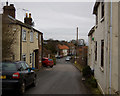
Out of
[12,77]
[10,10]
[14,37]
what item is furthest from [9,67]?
[10,10]

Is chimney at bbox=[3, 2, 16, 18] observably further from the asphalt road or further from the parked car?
the parked car

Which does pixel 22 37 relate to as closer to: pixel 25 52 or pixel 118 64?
pixel 25 52

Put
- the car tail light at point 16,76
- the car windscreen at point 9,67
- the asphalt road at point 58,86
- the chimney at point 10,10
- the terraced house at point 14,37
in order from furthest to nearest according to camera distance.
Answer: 1. the chimney at point 10,10
2. the terraced house at point 14,37
3. the asphalt road at point 58,86
4. the car windscreen at point 9,67
5. the car tail light at point 16,76

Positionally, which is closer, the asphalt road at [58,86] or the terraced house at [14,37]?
the asphalt road at [58,86]

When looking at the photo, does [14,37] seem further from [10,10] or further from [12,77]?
[12,77]

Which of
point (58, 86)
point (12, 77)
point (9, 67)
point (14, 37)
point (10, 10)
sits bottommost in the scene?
point (58, 86)

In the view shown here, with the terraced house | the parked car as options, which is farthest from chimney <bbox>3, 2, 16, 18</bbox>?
the parked car

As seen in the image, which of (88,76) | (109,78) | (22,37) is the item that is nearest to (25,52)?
(22,37)

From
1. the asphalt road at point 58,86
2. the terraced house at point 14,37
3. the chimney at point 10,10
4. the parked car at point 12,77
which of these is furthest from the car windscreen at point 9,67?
the chimney at point 10,10

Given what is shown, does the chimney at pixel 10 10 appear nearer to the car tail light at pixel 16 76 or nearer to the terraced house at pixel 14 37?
the terraced house at pixel 14 37

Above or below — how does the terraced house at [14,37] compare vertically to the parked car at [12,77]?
above

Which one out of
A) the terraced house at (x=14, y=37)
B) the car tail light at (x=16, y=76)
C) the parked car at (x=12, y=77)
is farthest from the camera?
the terraced house at (x=14, y=37)

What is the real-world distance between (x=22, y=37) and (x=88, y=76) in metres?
7.78

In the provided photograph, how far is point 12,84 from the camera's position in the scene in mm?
7793
